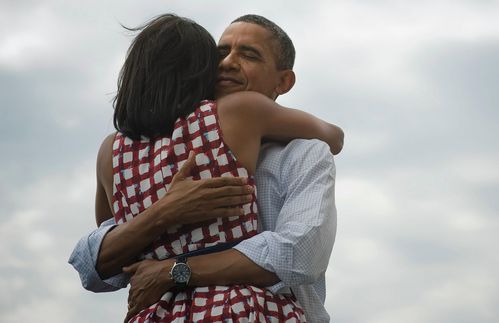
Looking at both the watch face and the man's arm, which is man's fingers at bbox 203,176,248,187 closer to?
the man's arm

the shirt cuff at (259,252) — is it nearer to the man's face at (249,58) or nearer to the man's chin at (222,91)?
the man's chin at (222,91)

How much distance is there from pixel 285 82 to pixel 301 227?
1365 millimetres

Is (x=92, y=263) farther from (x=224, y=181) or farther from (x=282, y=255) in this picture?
(x=282, y=255)

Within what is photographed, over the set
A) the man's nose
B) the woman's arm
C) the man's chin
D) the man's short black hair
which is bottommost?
the woman's arm

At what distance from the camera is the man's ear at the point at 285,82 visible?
450cm

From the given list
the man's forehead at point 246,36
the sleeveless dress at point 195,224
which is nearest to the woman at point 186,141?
the sleeveless dress at point 195,224

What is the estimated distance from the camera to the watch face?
3.30m

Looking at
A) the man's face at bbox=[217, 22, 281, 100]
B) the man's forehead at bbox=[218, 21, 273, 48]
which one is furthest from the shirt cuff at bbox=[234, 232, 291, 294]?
the man's forehead at bbox=[218, 21, 273, 48]

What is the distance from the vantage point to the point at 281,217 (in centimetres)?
348

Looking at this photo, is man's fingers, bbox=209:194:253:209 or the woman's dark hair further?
the woman's dark hair

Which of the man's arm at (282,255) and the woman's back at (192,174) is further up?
the woman's back at (192,174)

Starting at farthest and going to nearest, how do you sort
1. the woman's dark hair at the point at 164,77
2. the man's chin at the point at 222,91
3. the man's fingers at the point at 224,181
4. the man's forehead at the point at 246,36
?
1. the man's forehead at the point at 246,36
2. the man's chin at the point at 222,91
3. the woman's dark hair at the point at 164,77
4. the man's fingers at the point at 224,181

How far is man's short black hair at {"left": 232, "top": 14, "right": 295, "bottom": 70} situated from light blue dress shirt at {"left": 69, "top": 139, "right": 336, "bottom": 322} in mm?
751

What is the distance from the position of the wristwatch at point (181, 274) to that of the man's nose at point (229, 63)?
1186mm
